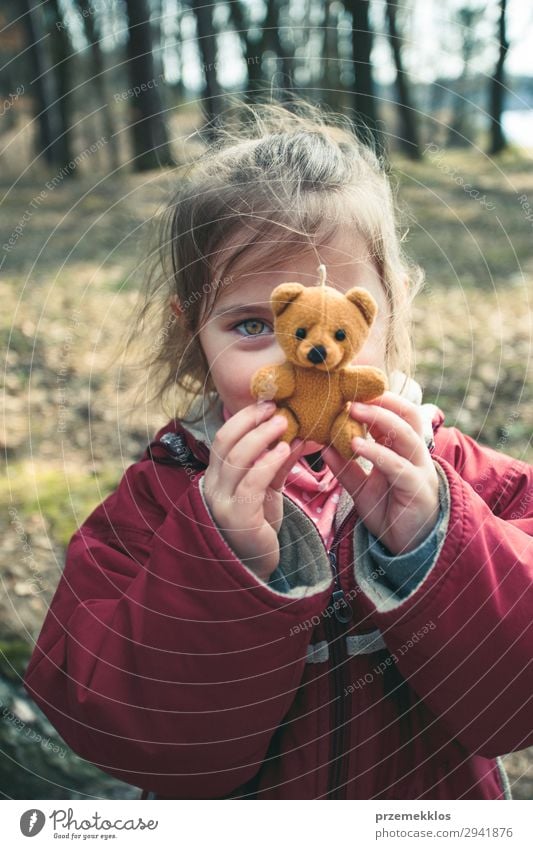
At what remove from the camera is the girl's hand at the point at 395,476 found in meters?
1.11

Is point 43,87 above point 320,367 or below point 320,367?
above

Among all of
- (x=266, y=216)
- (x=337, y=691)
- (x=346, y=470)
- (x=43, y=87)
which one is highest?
(x=43, y=87)

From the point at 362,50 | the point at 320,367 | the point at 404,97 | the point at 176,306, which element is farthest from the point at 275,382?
the point at 404,97

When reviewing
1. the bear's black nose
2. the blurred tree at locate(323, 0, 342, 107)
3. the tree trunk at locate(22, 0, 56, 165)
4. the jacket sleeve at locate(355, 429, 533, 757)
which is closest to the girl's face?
the bear's black nose

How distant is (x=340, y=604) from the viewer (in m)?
1.36

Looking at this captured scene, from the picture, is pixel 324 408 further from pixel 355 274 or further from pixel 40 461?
pixel 40 461

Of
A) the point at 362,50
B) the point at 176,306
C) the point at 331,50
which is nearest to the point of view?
the point at 176,306

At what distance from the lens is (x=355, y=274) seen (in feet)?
4.27

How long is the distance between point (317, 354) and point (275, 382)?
0.09 meters

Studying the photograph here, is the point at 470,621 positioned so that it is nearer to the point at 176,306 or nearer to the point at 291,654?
the point at 291,654

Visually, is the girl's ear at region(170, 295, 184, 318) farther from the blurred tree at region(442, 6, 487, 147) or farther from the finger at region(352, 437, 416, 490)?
the blurred tree at region(442, 6, 487, 147)

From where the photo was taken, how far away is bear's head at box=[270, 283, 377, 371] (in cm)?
101

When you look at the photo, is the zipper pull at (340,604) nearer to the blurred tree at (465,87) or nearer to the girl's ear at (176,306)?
the girl's ear at (176,306)

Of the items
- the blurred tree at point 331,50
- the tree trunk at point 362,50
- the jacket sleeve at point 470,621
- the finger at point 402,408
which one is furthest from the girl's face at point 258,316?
the blurred tree at point 331,50
